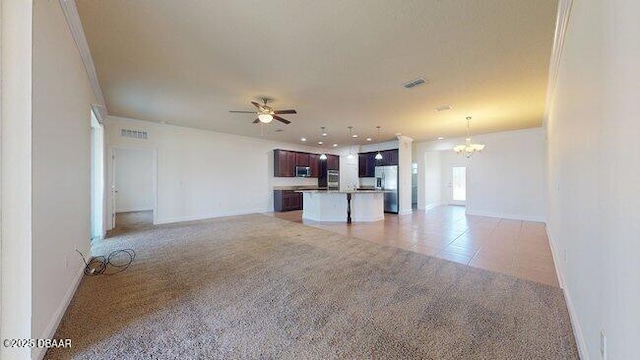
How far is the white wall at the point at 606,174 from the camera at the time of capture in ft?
2.98

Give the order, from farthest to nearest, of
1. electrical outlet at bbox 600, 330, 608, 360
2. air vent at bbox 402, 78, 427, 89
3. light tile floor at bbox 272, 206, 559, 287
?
1. air vent at bbox 402, 78, 427, 89
2. light tile floor at bbox 272, 206, 559, 287
3. electrical outlet at bbox 600, 330, 608, 360

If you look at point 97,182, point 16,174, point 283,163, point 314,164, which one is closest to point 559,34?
point 16,174

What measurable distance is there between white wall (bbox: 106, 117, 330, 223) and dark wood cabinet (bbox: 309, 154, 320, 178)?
5.58 feet

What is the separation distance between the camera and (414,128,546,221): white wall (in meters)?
6.86

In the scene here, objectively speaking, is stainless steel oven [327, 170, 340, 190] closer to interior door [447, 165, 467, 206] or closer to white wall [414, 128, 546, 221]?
white wall [414, 128, 546, 221]

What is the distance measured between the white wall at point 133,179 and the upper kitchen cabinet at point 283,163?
484 cm

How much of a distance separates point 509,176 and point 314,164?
7010 millimetres

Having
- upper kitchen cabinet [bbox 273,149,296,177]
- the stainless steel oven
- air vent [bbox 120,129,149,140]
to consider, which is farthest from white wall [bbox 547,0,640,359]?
the stainless steel oven

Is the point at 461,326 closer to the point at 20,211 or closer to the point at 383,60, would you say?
the point at 383,60

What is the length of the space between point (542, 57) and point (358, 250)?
147 inches

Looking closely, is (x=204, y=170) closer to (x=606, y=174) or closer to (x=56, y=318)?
(x=56, y=318)

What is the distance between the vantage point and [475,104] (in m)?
4.73

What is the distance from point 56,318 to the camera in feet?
6.64

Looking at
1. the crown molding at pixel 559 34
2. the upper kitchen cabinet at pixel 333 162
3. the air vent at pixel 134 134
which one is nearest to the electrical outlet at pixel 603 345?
the crown molding at pixel 559 34
